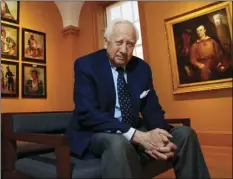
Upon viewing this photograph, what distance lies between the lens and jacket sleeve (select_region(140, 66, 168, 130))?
3.64 ft

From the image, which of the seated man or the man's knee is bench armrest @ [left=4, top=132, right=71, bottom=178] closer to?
the seated man

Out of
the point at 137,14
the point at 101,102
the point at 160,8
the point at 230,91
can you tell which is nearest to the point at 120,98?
the point at 101,102

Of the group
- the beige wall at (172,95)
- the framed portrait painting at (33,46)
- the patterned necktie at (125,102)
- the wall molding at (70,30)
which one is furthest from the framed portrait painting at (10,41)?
the patterned necktie at (125,102)

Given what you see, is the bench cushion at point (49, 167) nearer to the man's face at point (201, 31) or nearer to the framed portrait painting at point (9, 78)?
the framed portrait painting at point (9, 78)

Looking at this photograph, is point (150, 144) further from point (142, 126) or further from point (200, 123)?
point (200, 123)

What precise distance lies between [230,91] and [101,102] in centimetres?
180

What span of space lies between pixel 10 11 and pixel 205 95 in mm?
2591

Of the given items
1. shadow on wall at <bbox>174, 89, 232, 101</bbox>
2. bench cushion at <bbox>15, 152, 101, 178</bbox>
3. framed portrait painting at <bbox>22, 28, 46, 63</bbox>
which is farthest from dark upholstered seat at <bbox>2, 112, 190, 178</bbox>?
framed portrait painting at <bbox>22, 28, 46, 63</bbox>

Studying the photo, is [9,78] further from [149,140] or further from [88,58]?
[149,140]

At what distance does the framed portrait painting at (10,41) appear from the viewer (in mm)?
2682

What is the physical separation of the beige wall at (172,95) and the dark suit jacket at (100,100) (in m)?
1.50

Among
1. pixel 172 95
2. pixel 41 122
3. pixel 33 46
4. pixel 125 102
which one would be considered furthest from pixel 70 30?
pixel 125 102

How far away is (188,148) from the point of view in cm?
92

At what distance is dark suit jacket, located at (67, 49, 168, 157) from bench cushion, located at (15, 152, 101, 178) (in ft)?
0.26
